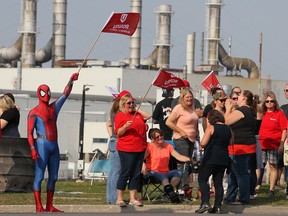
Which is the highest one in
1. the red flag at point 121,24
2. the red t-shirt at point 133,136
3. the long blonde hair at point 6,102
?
the red flag at point 121,24

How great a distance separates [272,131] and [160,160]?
2392mm

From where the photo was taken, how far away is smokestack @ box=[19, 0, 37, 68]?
302ft

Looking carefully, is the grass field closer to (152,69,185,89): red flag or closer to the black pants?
the black pants

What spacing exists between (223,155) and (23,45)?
78.1m

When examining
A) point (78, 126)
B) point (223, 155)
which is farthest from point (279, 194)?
point (78, 126)

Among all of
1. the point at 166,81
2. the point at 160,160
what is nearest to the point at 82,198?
the point at 160,160

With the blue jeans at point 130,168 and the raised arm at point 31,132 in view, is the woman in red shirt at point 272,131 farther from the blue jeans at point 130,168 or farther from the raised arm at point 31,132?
the raised arm at point 31,132

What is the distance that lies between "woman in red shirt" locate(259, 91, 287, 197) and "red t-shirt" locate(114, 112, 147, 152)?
335cm

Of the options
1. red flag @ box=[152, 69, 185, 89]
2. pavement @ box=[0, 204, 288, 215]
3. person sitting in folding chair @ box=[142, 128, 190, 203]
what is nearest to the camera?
pavement @ box=[0, 204, 288, 215]

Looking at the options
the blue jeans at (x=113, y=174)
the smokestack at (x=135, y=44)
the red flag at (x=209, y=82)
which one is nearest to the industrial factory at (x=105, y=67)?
the smokestack at (x=135, y=44)

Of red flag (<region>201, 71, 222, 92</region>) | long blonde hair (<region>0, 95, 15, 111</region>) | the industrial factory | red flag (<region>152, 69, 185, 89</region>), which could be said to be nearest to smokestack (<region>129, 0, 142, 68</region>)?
the industrial factory

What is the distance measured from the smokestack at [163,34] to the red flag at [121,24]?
7691 cm

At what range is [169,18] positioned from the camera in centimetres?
9675

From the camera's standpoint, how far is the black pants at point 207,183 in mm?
16062
